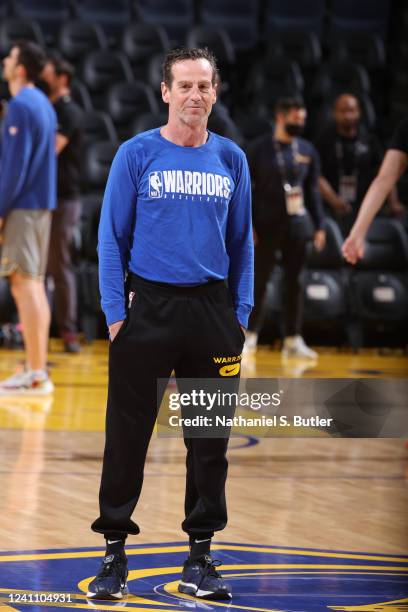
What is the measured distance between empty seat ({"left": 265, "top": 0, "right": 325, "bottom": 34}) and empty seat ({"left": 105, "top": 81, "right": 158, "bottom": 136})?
7.32 feet

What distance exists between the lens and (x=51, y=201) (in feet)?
25.1

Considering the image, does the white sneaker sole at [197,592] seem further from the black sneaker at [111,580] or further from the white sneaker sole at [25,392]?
the white sneaker sole at [25,392]

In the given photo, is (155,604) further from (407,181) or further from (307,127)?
(307,127)

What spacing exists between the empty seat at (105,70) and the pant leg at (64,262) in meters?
3.07

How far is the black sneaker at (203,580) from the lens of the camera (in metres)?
3.71

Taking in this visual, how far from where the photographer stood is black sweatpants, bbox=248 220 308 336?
10016 mm

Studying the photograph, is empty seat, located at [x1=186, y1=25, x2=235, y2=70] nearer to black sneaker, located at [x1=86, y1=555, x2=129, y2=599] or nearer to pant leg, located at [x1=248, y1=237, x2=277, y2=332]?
pant leg, located at [x1=248, y1=237, x2=277, y2=332]

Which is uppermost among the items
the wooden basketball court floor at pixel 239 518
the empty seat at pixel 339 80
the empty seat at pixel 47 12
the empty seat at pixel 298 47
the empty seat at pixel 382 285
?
the empty seat at pixel 47 12


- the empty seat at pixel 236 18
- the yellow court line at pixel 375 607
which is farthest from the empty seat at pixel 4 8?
the yellow court line at pixel 375 607

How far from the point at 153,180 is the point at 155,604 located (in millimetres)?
1113

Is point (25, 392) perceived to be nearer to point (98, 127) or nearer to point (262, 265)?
point (262, 265)

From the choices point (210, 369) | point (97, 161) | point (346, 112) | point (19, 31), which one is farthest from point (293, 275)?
point (210, 369)

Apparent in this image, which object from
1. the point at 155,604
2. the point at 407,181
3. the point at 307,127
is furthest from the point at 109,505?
the point at 307,127

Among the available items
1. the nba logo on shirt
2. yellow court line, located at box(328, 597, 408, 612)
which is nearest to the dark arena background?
yellow court line, located at box(328, 597, 408, 612)
